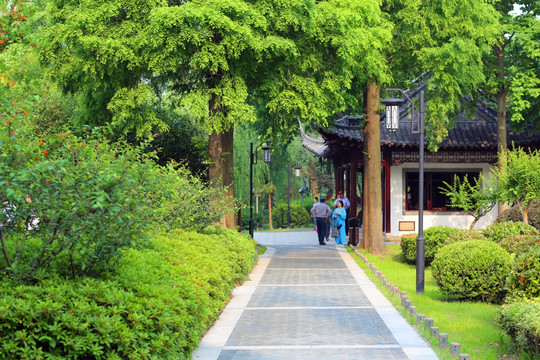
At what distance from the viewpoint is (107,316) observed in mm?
6496

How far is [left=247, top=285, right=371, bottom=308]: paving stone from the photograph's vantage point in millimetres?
12750

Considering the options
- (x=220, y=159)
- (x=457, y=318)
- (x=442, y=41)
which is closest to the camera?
(x=457, y=318)

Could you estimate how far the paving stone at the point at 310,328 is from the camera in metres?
9.46

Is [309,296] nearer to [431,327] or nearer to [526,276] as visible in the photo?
[431,327]

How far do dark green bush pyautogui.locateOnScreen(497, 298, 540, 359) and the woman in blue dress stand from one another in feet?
58.9

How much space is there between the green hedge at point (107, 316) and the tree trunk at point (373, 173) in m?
14.0

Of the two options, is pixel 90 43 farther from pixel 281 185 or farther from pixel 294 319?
pixel 281 185

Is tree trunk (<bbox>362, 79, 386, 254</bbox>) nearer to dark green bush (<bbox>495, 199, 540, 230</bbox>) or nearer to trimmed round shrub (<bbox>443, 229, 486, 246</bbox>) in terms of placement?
dark green bush (<bbox>495, 199, 540, 230</bbox>)

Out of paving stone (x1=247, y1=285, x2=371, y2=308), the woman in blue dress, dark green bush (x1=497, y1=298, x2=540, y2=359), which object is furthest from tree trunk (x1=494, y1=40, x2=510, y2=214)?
dark green bush (x1=497, y1=298, x2=540, y2=359)

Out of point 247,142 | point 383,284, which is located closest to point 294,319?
point 383,284

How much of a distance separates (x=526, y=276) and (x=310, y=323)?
10.6 feet

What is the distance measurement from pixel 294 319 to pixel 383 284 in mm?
4545

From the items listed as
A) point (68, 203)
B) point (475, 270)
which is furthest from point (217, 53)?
point (68, 203)

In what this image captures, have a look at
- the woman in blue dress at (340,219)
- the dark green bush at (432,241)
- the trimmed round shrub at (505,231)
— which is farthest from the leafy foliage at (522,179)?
the woman in blue dress at (340,219)
